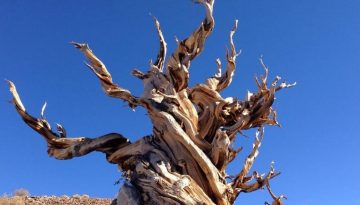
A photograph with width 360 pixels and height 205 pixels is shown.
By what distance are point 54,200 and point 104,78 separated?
19.2 ft

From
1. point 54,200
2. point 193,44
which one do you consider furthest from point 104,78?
point 54,200

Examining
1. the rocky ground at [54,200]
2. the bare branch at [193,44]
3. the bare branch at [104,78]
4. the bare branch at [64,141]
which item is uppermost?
the rocky ground at [54,200]

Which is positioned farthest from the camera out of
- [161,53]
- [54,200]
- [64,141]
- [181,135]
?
[54,200]

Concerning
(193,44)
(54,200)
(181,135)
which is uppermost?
(54,200)

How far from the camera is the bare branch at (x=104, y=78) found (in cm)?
456

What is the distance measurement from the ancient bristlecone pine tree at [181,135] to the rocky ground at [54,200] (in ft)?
17.5

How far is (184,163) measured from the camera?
159 inches

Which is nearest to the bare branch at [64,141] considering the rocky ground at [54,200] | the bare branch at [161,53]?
the bare branch at [161,53]

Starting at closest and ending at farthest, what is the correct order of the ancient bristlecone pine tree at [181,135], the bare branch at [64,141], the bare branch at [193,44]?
the ancient bristlecone pine tree at [181,135] < the bare branch at [64,141] < the bare branch at [193,44]

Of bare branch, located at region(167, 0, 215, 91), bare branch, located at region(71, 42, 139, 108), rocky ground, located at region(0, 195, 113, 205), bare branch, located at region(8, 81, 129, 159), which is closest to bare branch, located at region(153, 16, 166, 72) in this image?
bare branch, located at region(167, 0, 215, 91)

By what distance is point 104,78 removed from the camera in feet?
15.4

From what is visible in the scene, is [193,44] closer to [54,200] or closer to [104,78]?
[104,78]

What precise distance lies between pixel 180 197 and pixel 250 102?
147 cm

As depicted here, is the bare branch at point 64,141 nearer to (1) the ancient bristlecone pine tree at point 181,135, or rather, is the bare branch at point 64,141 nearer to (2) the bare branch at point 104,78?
(1) the ancient bristlecone pine tree at point 181,135
